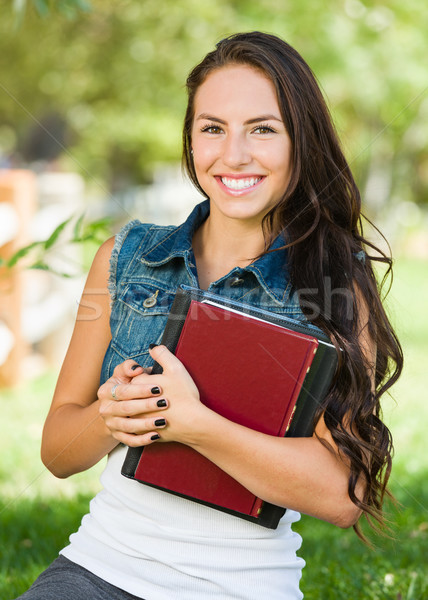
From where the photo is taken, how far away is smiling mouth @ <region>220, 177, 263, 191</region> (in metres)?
2.00

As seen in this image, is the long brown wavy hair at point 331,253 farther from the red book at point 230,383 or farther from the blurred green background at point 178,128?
the blurred green background at point 178,128

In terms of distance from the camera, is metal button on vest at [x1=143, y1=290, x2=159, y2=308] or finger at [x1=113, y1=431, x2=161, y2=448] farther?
metal button on vest at [x1=143, y1=290, x2=159, y2=308]

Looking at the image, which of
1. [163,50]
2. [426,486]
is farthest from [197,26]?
[426,486]

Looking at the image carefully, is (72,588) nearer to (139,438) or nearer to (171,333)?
(139,438)

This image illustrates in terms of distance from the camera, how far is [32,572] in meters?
2.90

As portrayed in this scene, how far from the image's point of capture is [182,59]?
44.0 ft

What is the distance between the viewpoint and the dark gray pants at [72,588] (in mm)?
1734

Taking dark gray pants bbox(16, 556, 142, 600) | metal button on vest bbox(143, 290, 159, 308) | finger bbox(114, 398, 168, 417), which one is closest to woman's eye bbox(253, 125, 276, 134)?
metal button on vest bbox(143, 290, 159, 308)

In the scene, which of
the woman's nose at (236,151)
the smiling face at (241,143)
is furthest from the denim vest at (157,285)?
the woman's nose at (236,151)

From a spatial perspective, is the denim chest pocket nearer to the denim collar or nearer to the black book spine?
the denim collar

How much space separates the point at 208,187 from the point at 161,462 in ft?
2.45

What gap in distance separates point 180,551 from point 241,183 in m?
0.91

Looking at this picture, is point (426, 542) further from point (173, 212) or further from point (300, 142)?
point (173, 212)

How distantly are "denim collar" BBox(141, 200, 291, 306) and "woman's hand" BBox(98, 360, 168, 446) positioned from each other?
1.32 ft
